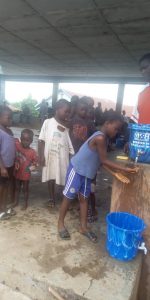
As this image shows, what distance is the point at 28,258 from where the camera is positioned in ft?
7.93

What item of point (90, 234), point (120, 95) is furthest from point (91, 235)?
point (120, 95)

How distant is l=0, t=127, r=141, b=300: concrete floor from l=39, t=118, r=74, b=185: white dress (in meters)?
0.60

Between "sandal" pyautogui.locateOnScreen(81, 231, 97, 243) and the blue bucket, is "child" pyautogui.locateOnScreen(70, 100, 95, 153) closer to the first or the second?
"sandal" pyautogui.locateOnScreen(81, 231, 97, 243)

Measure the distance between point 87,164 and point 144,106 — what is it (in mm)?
904

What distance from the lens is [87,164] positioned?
2854 mm

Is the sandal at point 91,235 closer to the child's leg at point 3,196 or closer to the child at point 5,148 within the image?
the child at point 5,148

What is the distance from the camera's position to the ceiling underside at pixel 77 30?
545cm

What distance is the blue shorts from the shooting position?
2.90 metres

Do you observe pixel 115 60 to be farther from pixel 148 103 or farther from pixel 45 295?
pixel 45 295

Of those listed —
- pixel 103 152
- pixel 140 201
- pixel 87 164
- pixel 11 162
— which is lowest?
pixel 140 201

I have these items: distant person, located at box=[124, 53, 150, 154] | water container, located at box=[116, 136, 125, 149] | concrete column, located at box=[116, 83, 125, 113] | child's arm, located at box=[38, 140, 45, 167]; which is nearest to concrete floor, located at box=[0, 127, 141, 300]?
child's arm, located at box=[38, 140, 45, 167]

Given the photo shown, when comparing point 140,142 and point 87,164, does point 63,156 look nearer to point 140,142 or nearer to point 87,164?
point 87,164

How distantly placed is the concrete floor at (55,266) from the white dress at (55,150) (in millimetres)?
600

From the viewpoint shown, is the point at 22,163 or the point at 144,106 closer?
the point at 144,106
